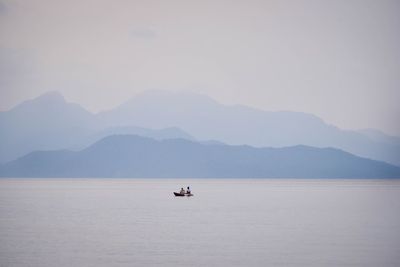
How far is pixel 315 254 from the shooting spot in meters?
25.1

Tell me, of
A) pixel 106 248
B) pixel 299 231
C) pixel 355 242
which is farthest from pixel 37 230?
pixel 355 242

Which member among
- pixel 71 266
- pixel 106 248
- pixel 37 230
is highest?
pixel 37 230

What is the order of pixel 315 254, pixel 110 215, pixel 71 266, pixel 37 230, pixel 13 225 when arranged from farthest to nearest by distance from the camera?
pixel 110 215
pixel 13 225
pixel 37 230
pixel 315 254
pixel 71 266

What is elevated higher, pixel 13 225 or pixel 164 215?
pixel 164 215

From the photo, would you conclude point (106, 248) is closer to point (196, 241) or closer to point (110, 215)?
point (196, 241)

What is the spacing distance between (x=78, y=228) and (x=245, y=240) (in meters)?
9.78

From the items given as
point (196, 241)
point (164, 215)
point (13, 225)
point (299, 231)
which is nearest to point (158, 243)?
point (196, 241)

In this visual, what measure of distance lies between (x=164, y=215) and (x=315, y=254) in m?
19.2

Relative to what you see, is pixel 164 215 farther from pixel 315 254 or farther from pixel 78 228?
pixel 315 254

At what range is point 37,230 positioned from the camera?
107ft

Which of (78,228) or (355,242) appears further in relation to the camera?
(78,228)

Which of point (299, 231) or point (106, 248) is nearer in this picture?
point (106, 248)

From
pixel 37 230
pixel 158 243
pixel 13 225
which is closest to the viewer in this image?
pixel 158 243

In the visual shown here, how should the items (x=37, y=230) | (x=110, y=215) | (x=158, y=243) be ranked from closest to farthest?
(x=158, y=243), (x=37, y=230), (x=110, y=215)
